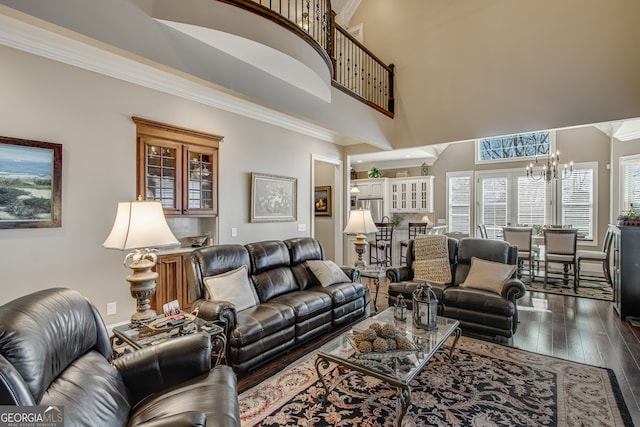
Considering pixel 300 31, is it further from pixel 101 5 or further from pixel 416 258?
pixel 416 258

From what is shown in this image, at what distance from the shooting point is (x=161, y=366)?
5.72ft

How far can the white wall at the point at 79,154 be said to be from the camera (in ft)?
9.12

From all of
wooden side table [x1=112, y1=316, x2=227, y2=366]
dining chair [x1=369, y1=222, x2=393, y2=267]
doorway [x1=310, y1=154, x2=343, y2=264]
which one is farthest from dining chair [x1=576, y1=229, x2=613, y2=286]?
wooden side table [x1=112, y1=316, x2=227, y2=366]

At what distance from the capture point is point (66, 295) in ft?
5.30

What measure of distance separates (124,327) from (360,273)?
2922mm

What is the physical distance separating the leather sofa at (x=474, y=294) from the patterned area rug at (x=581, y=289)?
2.22m

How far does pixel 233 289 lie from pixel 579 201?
758 cm

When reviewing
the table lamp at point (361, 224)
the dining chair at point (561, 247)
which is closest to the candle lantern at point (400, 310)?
the table lamp at point (361, 224)

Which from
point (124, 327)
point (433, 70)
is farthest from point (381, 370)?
point (433, 70)

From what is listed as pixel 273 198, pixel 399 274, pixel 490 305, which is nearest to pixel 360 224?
pixel 399 274

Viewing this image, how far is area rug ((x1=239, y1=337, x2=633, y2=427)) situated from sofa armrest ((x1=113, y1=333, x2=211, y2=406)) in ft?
2.09

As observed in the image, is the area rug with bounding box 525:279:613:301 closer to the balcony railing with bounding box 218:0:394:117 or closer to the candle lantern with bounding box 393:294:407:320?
the candle lantern with bounding box 393:294:407:320

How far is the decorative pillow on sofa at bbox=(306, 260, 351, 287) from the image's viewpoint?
13.0ft

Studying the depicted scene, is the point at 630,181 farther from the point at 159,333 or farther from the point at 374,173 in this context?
the point at 159,333
